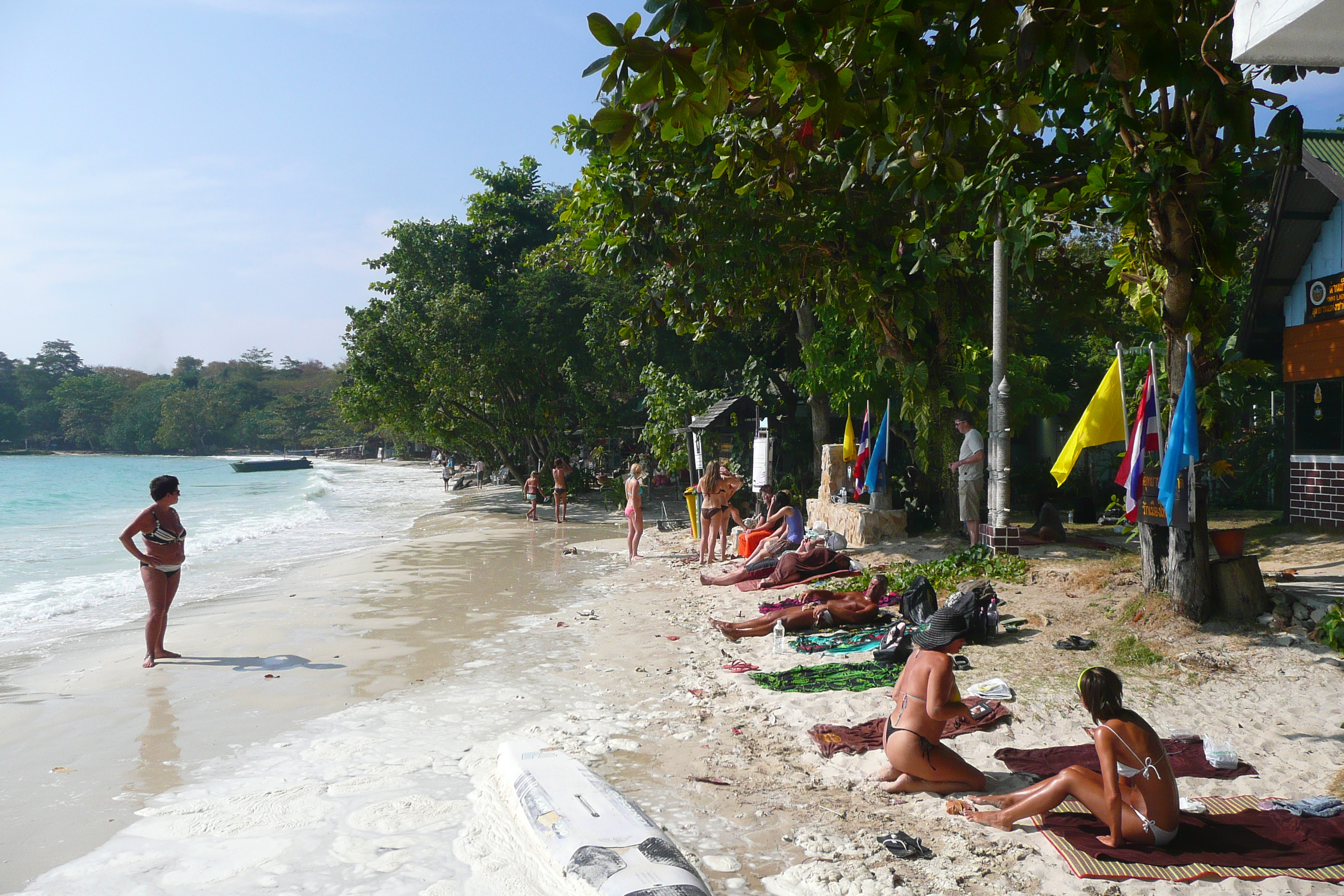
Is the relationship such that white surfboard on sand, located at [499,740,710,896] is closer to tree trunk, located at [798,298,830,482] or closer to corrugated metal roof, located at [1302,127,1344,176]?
corrugated metal roof, located at [1302,127,1344,176]

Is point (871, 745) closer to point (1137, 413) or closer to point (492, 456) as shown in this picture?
point (1137, 413)

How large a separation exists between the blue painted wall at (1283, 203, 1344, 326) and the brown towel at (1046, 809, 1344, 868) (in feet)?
32.4

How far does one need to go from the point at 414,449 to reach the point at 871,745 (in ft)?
305

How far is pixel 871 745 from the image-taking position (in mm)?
5652

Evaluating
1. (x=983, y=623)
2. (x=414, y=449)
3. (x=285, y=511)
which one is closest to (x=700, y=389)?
(x=983, y=623)

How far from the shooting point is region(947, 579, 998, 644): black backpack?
771 centimetres

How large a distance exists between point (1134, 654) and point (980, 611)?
4.42ft

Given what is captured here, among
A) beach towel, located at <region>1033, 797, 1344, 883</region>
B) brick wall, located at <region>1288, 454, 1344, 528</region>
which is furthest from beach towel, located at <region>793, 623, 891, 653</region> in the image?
brick wall, located at <region>1288, 454, 1344, 528</region>

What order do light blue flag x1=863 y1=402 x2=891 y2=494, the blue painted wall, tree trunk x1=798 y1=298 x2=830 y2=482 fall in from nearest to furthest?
the blue painted wall → light blue flag x1=863 y1=402 x2=891 y2=494 → tree trunk x1=798 y1=298 x2=830 y2=482

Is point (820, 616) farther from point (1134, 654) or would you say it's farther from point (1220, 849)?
point (1220, 849)

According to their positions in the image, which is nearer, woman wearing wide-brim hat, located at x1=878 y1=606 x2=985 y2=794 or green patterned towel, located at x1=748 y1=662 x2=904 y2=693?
woman wearing wide-brim hat, located at x1=878 y1=606 x2=985 y2=794

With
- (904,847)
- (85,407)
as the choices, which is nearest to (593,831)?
(904,847)

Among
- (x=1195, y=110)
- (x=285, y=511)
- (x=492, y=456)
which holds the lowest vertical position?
(x=285, y=511)

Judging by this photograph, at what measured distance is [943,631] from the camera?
5.14 m
